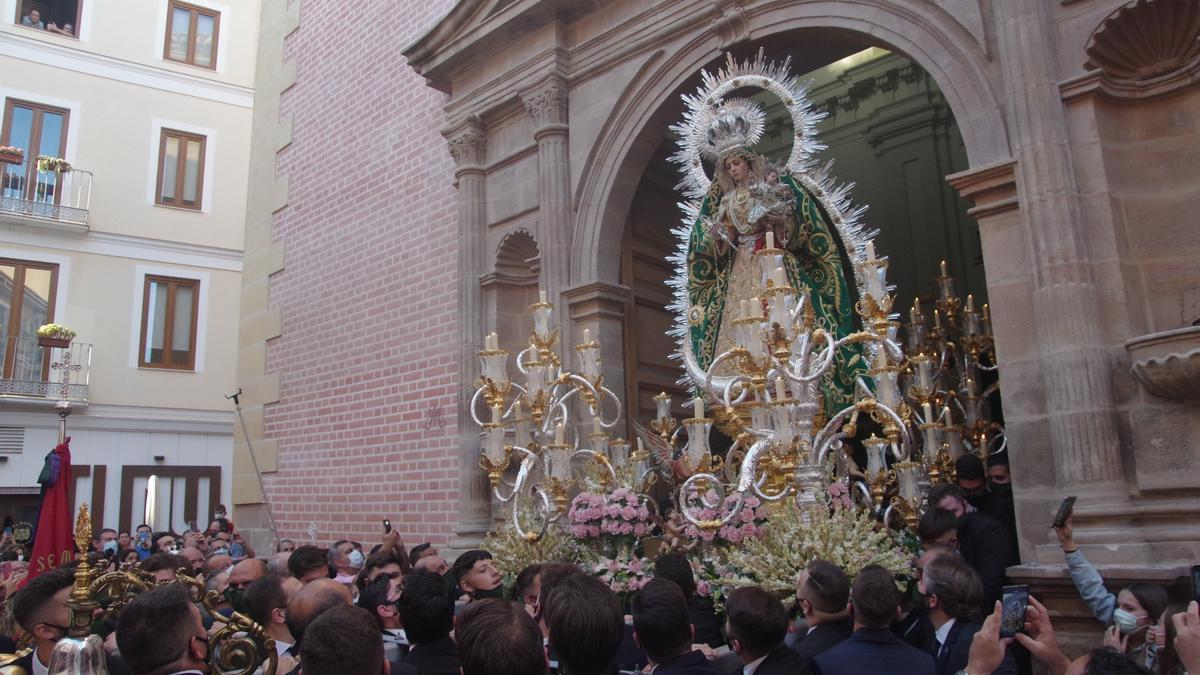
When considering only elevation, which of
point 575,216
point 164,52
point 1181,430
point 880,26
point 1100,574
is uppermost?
point 164,52

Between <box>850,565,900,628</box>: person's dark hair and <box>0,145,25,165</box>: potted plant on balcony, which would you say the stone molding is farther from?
<box>0,145,25,165</box>: potted plant on balcony

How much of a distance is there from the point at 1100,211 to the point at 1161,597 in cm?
299

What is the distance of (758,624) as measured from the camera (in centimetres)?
317

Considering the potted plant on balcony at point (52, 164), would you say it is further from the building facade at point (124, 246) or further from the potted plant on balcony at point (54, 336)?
the potted plant on balcony at point (54, 336)

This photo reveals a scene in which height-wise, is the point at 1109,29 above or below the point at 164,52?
below

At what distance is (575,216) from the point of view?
32.6ft

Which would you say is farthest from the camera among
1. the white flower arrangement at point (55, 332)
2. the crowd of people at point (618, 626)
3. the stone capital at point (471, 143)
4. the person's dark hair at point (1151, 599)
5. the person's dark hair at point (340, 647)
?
the white flower arrangement at point (55, 332)

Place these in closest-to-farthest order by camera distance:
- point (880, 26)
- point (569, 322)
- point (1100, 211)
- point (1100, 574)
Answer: point (1100, 574) → point (1100, 211) → point (880, 26) → point (569, 322)

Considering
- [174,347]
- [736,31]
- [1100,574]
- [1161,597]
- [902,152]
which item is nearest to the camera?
[1161,597]

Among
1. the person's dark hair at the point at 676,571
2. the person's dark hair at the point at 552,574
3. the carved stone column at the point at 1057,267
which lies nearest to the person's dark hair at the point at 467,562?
the person's dark hair at the point at 552,574

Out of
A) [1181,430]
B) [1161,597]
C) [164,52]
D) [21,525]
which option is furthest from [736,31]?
[164,52]

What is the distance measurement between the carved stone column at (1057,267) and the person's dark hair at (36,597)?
533cm

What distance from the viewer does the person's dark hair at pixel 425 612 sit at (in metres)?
3.47

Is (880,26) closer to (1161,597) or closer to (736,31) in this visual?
(736,31)
